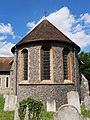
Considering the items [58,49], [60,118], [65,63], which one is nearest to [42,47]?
[58,49]

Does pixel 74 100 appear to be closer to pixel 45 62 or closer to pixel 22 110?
pixel 22 110

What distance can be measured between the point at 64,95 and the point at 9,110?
6.20 meters

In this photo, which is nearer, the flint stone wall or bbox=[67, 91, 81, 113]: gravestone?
bbox=[67, 91, 81, 113]: gravestone

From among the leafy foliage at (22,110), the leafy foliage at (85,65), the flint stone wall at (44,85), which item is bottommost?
the leafy foliage at (22,110)

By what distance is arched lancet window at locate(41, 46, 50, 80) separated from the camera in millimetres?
18781

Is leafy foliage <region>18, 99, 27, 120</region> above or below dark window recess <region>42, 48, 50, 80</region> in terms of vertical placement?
below

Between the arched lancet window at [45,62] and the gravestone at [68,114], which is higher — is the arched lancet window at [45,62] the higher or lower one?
the higher one

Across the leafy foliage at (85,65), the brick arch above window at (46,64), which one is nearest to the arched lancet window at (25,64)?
the brick arch above window at (46,64)

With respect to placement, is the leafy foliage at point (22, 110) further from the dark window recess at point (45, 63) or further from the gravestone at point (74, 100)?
the dark window recess at point (45, 63)

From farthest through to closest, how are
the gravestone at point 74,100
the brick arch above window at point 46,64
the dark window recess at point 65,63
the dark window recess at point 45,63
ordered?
1. the dark window recess at point 65,63
2. the dark window recess at point 45,63
3. the brick arch above window at point 46,64
4. the gravestone at point 74,100

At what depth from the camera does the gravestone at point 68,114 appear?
278 inches

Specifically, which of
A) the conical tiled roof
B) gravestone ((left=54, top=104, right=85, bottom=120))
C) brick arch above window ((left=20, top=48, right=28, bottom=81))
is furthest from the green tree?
gravestone ((left=54, top=104, right=85, bottom=120))

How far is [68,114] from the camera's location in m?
7.12

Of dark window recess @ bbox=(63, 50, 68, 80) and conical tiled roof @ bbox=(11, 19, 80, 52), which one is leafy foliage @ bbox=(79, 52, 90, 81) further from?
dark window recess @ bbox=(63, 50, 68, 80)
